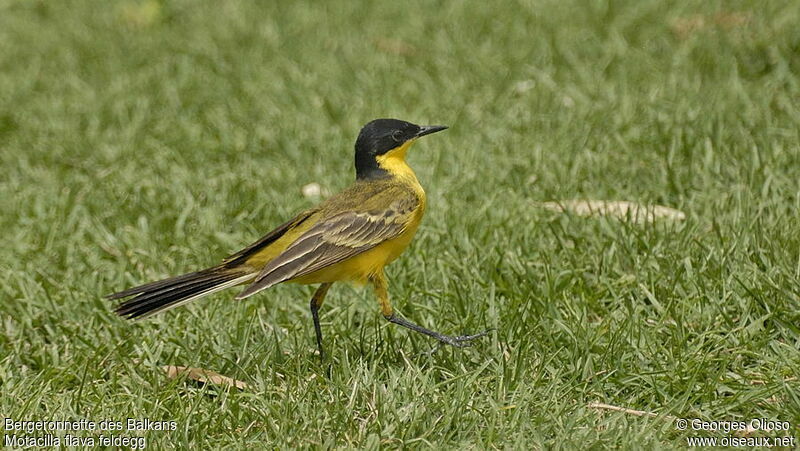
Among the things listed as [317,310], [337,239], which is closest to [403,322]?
[317,310]

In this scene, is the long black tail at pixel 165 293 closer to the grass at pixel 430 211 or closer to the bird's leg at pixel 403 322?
the grass at pixel 430 211

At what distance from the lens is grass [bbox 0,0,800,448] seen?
14.5ft

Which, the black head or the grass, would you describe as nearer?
the grass

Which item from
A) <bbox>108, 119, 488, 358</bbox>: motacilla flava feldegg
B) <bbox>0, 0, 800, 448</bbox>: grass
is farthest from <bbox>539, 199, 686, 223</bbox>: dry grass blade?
<bbox>108, 119, 488, 358</bbox>: motacilla flava feldegg

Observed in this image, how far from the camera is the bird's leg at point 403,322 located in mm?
4844

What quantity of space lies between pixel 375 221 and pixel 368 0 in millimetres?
5932

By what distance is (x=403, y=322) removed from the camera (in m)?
5.02

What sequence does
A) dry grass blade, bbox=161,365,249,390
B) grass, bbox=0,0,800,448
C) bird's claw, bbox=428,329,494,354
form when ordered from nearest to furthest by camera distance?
grass, bbox=0,0,800,448
dry grass blade, bbox=161,365,249,390
bird's claw, bbox=428,329,494,354

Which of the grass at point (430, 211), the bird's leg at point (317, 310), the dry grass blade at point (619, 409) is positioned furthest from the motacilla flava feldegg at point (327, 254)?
the dry grass blade at point (619, 409)

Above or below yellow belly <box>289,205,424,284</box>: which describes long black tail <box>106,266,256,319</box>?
above

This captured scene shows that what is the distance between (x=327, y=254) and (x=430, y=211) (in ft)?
6.33

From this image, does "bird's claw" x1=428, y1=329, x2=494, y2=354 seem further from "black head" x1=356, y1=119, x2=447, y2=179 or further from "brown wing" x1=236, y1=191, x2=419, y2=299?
"black head" x1=356, y1=119, x2=447, y2=179

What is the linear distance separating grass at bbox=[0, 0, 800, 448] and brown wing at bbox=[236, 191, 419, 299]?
→ 461 millimetres

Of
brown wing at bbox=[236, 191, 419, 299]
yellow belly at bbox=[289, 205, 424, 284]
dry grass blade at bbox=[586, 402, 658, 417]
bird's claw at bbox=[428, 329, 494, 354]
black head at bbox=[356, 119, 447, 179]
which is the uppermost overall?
black head at bbox=[356, 119, 447, 179]
